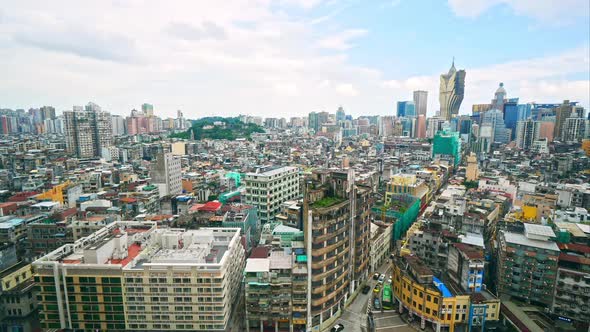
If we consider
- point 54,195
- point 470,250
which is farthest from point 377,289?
point 54,195

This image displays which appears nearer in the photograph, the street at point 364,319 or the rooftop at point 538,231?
the street at point 364,319

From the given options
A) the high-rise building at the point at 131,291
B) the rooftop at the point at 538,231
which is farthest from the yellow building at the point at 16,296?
the rooftop at the point at 538,231

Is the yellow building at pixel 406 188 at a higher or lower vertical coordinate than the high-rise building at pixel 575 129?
lower

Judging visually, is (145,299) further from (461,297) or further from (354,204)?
(461,297)

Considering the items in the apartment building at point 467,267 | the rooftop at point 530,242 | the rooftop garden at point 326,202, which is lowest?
the apartment building at point 467,267

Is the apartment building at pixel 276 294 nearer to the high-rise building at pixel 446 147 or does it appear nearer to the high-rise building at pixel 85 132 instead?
the high-rise building at pixel 446 147

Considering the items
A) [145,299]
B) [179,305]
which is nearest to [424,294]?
[179,305]
